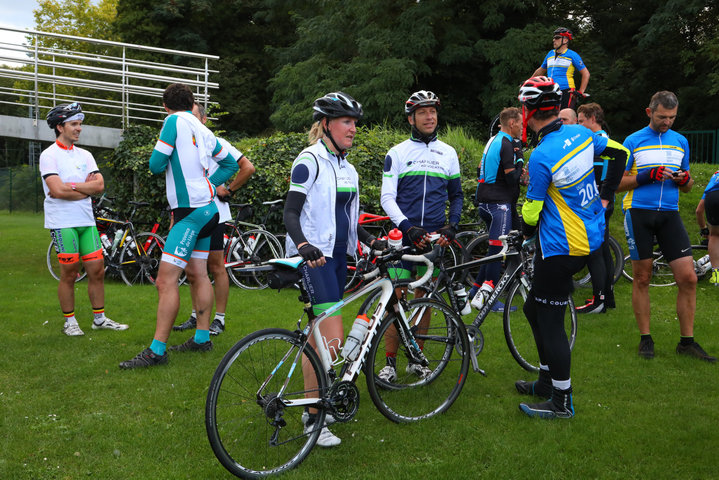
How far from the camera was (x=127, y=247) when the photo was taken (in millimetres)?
9320

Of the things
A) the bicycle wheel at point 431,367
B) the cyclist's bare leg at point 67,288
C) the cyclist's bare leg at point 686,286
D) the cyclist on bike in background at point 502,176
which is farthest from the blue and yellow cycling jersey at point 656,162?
the cyclist's bare leg at point 67,288

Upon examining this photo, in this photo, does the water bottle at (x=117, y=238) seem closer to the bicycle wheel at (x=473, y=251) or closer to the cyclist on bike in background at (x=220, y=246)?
the cyclist on bike in background at (x=220, y=246)

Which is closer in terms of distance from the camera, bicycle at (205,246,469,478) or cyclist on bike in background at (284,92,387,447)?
bicycle at (205,246,469,478)

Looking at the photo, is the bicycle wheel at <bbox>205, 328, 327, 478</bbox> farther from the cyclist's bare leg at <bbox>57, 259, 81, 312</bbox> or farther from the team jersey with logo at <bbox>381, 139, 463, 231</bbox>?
the cyclist's bare leg at <bbox>57, 259, 81, 312</bbox>

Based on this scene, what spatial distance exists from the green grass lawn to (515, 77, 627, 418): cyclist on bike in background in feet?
1.59

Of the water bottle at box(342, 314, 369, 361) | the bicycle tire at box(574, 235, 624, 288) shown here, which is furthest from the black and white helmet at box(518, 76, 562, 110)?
the bicycle tire at box(574, 235, 624, 288)

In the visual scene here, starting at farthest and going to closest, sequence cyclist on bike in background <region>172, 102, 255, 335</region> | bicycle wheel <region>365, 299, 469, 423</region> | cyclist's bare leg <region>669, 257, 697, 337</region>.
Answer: cyclist on bike in background <region>172, 102, 255, 335</region> → cyclist's bare leg <region>669, 257, 697, 337</region> → bicycle wheel <region>365, 299, 469, 423</region>

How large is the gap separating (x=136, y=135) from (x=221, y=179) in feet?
18.2

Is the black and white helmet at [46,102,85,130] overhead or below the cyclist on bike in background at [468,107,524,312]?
overhead

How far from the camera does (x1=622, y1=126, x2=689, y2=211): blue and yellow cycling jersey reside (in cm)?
561

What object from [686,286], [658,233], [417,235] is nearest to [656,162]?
[658,233]

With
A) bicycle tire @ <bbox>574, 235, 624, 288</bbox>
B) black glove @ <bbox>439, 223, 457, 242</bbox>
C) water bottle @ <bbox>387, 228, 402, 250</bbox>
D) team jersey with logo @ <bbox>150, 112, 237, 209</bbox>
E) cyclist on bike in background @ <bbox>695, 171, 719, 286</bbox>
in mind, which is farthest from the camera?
bicycle tire @ <bbox>574, 235, 624, 288</bbox>

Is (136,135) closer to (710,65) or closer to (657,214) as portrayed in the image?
(657,214)

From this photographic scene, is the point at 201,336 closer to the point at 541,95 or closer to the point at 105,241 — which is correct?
the point at 541,95
